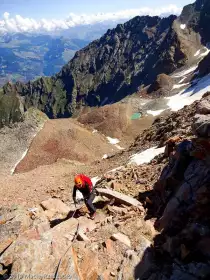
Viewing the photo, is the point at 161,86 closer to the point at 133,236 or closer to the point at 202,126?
the point at 202,126

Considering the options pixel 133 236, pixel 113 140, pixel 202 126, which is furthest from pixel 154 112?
pixel 133 236

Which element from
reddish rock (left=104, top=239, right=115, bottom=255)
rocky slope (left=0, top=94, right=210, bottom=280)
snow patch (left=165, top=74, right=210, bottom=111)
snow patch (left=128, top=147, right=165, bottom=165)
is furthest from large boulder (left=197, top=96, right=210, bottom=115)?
snow patch (left=165, top=74, right=210, bottom=111)

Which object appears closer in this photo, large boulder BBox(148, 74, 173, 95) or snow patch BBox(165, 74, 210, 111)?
snow patch BBox(165, 74, 210, 111)

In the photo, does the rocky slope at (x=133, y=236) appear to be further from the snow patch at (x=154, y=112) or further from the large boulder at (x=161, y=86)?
the large boulder at (x=161, y=86)

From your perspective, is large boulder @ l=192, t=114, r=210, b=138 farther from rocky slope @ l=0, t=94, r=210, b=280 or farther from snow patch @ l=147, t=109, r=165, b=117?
snow patch @ l=147, t=109, r=165, b=117

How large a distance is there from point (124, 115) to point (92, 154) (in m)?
21.8

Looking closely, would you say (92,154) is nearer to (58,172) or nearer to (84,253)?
(58,172)

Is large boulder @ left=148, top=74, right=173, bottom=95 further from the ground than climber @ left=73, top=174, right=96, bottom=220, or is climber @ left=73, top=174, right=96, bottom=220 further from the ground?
climber @ left=73, top=174, right=96, bottom=220

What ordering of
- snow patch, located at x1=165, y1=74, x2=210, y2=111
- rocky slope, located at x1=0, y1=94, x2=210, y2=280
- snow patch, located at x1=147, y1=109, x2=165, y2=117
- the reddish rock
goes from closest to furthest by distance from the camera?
1. rocky slope, located at x1=0, y1=94, x2=210, y2=280
2. the reddish rock
3. snow patch, located at x1=147, y1=109, x2=165, y2=117
4. snow patch, located at x1=165, y1=74, x2=210, y2=111

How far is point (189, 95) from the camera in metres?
81.9

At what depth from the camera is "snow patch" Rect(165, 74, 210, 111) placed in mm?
76750

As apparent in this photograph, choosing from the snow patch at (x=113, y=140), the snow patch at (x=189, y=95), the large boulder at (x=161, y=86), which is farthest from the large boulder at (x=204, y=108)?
the large boulder at (x=161, y=86)

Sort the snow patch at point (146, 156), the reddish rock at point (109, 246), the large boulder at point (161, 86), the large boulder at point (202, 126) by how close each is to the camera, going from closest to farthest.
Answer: the reddish rock at point (109, 246) < the large boulder at point (202, 126) < the snow patch at point (146, 156) < the large boulder at point (161, 86)

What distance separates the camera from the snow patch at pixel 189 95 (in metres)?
76.8
